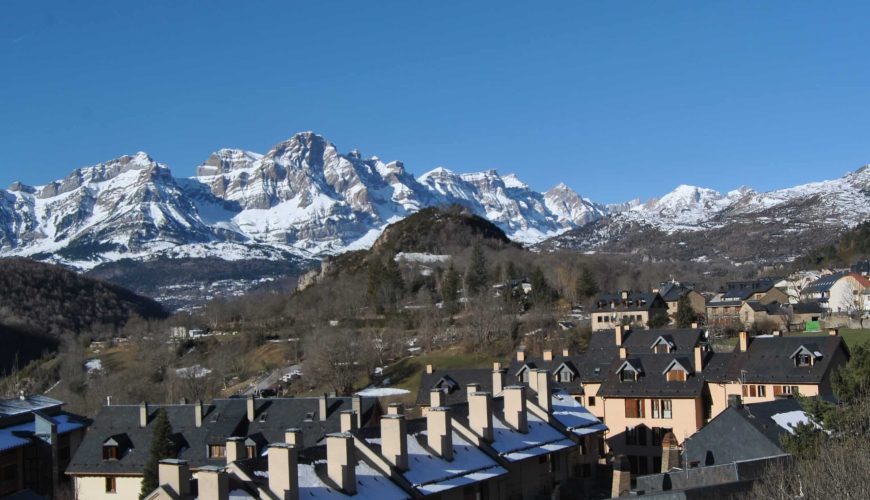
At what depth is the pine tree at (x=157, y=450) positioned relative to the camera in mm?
45906

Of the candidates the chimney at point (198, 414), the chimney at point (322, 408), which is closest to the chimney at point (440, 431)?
the chimney at point (322, 408)

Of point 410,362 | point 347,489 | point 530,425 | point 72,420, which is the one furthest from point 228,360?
point 347,489

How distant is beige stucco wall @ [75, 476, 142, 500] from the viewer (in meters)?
50.2

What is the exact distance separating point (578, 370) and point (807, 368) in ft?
50.0

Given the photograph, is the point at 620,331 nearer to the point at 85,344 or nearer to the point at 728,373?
the point at 728,373

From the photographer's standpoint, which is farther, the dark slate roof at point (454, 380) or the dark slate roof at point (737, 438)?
the dark slate roof at point (454, 380)

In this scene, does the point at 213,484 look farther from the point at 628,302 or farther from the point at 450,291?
the point at 450,291

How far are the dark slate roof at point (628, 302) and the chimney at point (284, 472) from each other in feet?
274

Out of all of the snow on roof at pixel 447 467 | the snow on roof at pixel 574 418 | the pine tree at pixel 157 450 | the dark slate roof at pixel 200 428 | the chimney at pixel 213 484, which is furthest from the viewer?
the dark slate roof at pixel 200 428

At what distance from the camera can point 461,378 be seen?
65.6 m

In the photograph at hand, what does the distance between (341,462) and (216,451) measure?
24763 mm

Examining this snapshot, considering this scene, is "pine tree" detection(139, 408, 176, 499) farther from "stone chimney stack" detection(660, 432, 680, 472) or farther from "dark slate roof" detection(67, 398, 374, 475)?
"stone chimney stack" detection(660, 432, 680, 472)

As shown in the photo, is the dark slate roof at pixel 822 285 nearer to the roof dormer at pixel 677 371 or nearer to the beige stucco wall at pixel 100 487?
the roof dormer at pixel 677 371

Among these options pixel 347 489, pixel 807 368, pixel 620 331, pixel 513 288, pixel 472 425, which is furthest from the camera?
pixel 513 288
